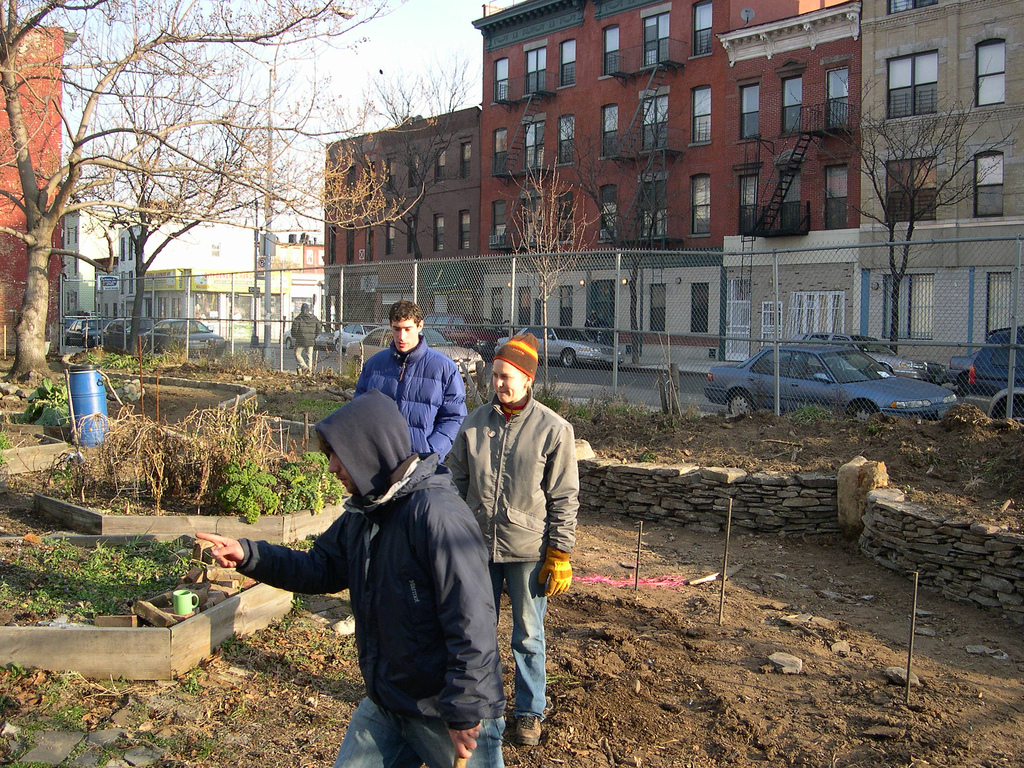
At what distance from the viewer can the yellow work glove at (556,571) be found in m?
3.96

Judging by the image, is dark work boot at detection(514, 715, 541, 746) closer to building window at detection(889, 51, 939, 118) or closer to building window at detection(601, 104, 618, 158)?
building window at detection(889, 51, 939, 118)

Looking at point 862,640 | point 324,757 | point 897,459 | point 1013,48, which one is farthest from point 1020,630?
point 1013,48

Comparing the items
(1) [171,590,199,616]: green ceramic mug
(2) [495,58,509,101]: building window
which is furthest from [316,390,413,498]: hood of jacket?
(2) [495,58,509,101]: building window

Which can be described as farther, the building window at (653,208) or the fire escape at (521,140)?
the fire escape at (521,140)

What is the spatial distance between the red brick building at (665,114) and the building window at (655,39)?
0.06m

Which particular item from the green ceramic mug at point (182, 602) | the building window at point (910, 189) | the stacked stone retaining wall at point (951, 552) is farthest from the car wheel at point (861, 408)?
the building window at point (910, 189)

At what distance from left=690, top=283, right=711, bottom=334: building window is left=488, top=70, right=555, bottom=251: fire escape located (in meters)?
12.2

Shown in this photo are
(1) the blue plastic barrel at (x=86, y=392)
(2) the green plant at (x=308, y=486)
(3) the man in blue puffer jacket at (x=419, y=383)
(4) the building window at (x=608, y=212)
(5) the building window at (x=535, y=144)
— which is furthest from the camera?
(5) the building window at (x=535, y=144)

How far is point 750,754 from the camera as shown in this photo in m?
3.95

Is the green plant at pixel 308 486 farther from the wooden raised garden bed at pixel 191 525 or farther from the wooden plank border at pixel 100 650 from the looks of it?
the wooden plank border at pixel 100 650

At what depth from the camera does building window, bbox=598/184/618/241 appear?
108 feet

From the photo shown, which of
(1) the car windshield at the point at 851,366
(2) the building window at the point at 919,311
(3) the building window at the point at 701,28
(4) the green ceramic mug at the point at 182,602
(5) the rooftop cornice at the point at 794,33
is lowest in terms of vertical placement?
(4) the green ceramic mug at the point at 182,602

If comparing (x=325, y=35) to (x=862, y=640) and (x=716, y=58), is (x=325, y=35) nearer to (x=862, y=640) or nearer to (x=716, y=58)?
(x=862, y=640)

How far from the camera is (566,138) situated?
36.1m
